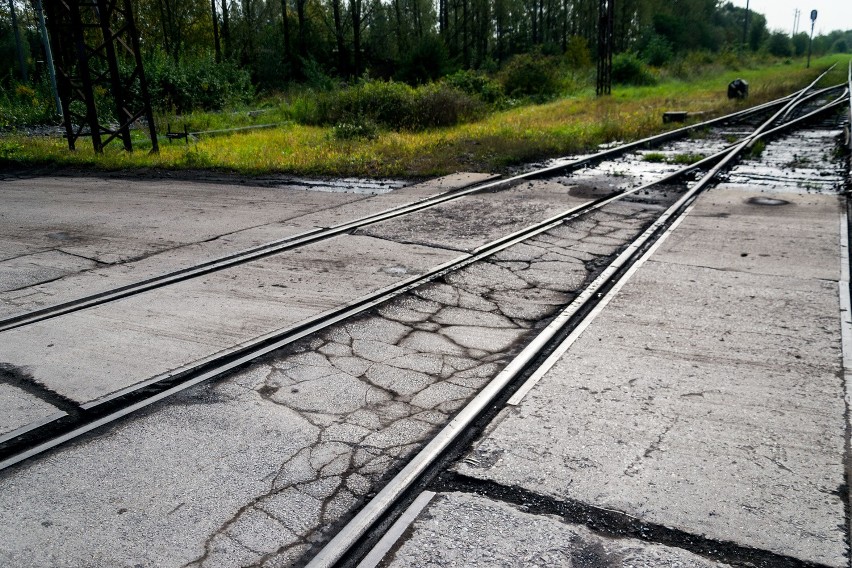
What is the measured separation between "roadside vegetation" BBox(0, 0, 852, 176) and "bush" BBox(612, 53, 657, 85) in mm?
89

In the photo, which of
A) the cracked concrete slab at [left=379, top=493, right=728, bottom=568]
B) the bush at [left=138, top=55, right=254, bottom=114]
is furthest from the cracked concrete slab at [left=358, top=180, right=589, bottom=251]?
the bush at [left=138, top=55, right=254, bottom=114]

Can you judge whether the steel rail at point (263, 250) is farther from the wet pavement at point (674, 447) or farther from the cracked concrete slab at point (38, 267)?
the wet pavement at point (674, 447)

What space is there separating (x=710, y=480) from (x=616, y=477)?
46 cm

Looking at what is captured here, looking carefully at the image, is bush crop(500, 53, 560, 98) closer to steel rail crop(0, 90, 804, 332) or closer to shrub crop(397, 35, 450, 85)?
shrub crop(397, 35, 450, 85)

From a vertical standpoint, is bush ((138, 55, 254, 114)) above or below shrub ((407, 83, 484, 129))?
above

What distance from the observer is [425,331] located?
5.33 m

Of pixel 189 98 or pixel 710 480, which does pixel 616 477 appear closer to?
pixel 710 480

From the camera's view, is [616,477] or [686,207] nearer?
[616,477]

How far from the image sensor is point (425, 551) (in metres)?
2.86

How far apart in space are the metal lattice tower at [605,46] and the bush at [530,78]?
2.83m

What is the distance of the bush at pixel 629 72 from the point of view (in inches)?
1519

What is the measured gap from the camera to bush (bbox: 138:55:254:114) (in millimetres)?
27688

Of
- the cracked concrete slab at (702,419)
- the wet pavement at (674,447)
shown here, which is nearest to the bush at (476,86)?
the cracked concrete slab at (702,419)

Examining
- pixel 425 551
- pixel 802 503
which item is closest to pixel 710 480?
pixel 802 503
